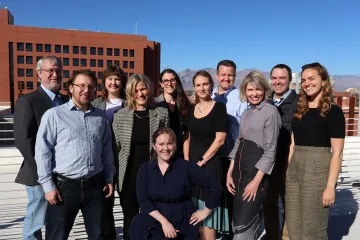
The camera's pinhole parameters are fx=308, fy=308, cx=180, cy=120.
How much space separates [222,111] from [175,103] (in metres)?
0.70

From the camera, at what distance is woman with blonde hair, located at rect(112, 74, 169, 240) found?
2.80 m

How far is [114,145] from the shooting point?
114 inches

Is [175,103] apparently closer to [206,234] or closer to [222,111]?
[222,111]

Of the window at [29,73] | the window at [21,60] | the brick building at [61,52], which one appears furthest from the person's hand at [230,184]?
the window at [21,60]

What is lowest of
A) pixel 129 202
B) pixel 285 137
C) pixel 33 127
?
pixel 129 202

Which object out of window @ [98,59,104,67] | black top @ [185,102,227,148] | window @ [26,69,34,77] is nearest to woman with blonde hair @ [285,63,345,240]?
black top @ [185,102,227,148]

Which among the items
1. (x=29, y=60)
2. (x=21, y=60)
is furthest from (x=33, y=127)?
(x=29, y=60)

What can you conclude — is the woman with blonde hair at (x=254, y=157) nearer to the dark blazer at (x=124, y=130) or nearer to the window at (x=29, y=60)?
the dark blazer at (x=124, y=130)

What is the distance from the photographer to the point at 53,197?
2.25m

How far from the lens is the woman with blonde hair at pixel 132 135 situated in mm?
2805

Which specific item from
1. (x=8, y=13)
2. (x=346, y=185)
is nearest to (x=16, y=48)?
(x=8, y=13)

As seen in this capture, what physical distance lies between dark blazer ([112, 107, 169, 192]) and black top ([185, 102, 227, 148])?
0.32 metres

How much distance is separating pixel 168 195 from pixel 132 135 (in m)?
Result: 0.71

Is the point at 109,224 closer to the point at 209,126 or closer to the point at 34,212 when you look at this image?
the point at 34,212
